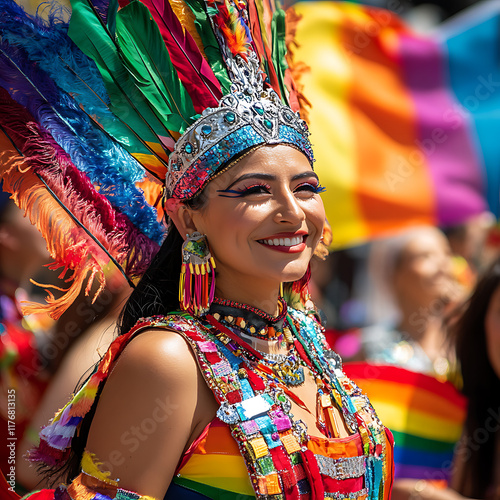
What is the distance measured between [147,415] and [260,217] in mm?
631

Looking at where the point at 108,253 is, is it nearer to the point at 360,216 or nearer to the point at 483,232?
the point at 360,216

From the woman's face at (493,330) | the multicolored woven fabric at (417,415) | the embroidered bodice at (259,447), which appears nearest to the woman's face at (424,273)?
the multicolored woven fabric at (417,415)

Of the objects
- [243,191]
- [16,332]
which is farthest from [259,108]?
[16,332]

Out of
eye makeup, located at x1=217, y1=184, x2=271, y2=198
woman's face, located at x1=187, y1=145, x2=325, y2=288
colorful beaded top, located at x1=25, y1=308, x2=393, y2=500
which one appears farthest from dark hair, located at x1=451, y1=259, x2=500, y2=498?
eye makeup, located at x1=217, y1=184, x2=271, y2=198

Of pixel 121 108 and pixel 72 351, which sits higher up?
pixel 121 108

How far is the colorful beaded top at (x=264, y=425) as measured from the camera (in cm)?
187

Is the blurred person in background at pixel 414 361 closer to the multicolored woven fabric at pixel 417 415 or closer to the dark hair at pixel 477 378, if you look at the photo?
the multicolored woven fabric at pixel 417 415

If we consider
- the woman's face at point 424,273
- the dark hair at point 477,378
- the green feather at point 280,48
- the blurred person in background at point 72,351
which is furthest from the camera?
the woman's face at point 424,273

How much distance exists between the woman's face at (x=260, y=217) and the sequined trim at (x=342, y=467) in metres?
0.54

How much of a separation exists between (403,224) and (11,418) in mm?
3949

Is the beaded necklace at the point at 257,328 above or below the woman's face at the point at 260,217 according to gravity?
below

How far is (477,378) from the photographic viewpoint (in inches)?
148

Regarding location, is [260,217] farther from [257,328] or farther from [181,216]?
[257,328]

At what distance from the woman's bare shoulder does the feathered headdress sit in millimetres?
461
